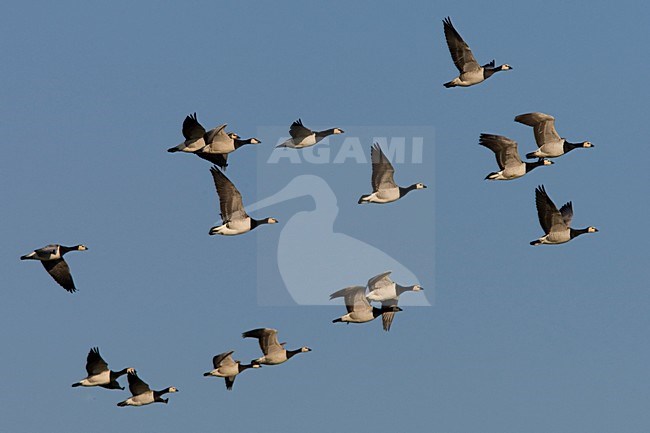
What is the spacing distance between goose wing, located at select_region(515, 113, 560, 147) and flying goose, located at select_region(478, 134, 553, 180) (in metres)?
0.66

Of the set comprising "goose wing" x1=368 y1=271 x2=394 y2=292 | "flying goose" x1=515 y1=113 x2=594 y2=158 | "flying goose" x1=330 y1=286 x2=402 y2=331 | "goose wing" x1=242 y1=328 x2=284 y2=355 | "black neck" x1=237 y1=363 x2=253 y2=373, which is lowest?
"black neck" x1=237 y1=363 x2=253 y2=373

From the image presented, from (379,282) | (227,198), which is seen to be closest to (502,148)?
(379,282)

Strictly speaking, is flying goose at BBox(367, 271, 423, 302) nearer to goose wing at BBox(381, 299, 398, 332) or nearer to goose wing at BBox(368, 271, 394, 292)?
goose wing at BBox(368, 271, 394, 292)

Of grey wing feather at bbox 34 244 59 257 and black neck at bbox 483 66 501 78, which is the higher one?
black neck at bbox 483 66 501 78

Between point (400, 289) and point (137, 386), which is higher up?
point (400, 289)

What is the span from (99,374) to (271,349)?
4.98 meters

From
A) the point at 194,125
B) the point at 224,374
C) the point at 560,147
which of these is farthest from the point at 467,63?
the point at 224,374

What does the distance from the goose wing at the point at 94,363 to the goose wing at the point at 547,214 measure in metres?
12.8

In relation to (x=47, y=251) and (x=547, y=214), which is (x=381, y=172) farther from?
(x=47, y=251)

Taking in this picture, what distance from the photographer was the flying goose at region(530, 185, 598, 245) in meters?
60.2

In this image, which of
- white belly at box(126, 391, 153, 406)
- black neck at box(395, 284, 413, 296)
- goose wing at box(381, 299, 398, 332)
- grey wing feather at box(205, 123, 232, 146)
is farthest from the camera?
white belly at box(126, 391, 153, 406)

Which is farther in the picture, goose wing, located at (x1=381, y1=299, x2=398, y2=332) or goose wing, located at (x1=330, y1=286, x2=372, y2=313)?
goose wing, located at (x1=381, y1=299, x2=398, y2=332)

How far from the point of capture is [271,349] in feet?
206

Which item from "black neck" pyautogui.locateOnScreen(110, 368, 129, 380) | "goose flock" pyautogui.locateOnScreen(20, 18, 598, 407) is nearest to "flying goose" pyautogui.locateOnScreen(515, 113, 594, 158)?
"goose flock" pyautogui.locateOnScreen(20, 18, 598, 407)
